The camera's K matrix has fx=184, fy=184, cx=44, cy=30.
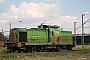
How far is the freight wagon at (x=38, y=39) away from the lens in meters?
22.2

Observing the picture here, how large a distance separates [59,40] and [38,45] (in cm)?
354

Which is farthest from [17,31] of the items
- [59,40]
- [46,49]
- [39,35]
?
[59,40]

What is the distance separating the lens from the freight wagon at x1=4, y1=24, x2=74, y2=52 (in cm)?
2224

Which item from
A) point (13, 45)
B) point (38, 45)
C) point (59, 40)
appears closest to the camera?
point (13, 45)

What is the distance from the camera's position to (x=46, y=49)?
2414 centimetres

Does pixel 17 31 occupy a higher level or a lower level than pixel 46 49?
higher

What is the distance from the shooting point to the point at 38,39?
23.7 m

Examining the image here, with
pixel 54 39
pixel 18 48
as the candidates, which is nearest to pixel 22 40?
pixel 18 48

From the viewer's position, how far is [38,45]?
2330cm

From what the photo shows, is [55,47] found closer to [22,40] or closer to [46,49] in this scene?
[46,49]

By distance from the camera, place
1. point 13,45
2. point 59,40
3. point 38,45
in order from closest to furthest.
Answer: point 13,45 < point 38,45 < point 59,40

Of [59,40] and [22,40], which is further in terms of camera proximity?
[59,40]

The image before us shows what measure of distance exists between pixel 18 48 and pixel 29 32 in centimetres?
248

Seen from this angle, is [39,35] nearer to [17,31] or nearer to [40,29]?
[40,29]
